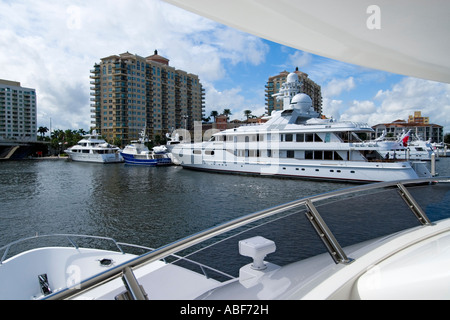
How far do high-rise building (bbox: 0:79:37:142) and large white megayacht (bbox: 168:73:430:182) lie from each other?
10252 cm

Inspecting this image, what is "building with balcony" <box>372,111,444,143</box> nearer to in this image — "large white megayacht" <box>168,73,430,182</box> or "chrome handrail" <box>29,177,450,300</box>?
"large white megayacht" <box>168,73,430,182</box>

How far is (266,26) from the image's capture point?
9.49ft

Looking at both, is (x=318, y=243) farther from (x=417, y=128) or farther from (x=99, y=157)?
(x=417, y=128)

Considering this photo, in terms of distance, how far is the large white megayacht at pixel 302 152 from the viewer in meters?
22.8

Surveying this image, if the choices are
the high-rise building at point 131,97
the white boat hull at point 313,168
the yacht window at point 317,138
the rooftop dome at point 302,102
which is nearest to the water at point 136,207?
the white boat hull at point 313,168

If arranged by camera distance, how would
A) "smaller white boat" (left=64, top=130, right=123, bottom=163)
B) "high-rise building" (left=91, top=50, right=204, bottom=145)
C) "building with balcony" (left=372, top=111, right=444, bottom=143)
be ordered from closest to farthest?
"smaller white boat" (left=64, top=130, right=123, bottom=163), "high-rise building" (left=91, top=50, right=204, bottom=145), "building with balcony" (left=372, top=111, right=444, bottom=143)

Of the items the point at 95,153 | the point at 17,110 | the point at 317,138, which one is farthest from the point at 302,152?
the point at 17,110

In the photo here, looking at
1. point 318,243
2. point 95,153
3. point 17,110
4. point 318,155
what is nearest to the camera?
point 318,243

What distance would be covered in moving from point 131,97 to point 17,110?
5795 cm

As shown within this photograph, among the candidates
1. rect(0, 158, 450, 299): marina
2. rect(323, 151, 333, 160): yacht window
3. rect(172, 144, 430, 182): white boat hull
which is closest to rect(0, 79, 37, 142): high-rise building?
rect(172, 144, 430, 182): white boat hull

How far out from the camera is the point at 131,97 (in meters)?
85.1

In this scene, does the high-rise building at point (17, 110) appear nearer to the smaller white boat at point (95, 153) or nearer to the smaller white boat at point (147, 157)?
the smaller white boat at point (95, 153)

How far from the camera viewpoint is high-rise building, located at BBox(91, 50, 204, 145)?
274 ft
